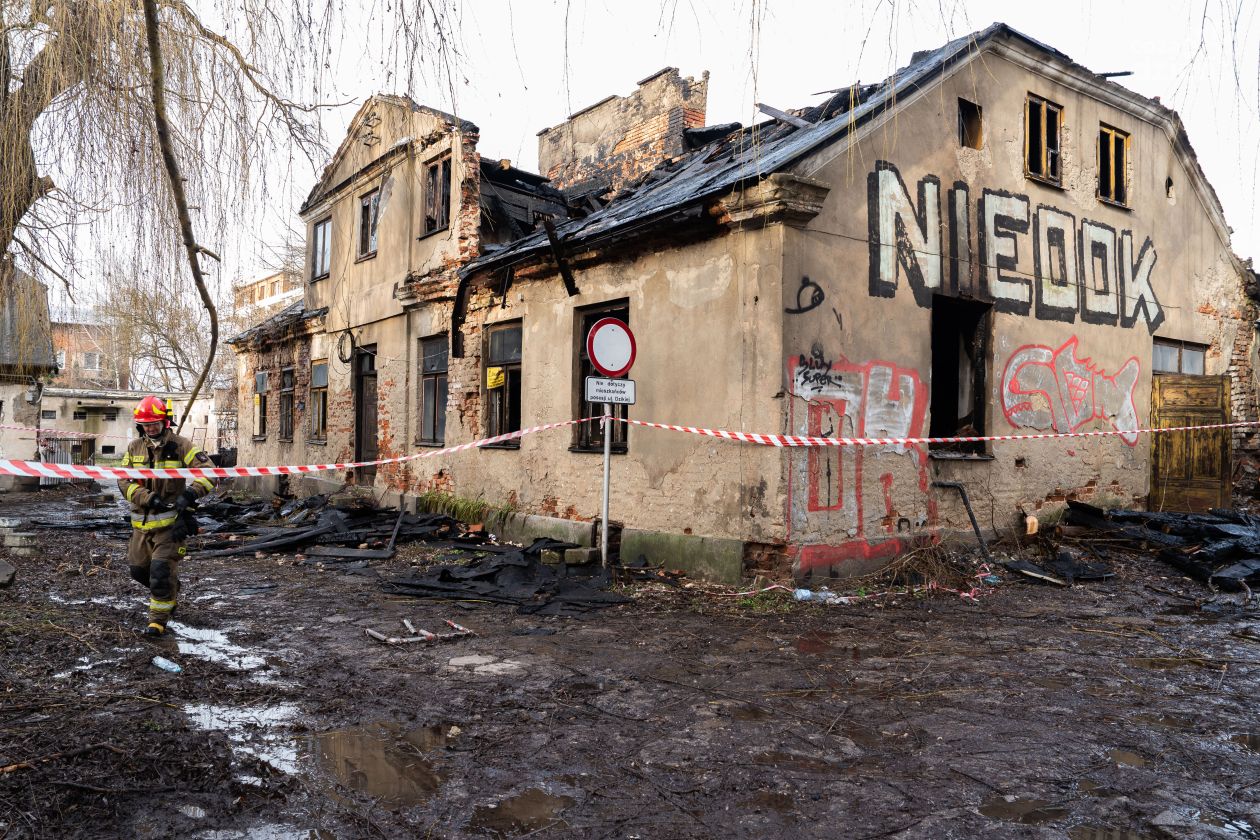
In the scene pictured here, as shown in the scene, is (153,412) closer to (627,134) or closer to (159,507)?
(159,507)

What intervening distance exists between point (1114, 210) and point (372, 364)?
41.4ft

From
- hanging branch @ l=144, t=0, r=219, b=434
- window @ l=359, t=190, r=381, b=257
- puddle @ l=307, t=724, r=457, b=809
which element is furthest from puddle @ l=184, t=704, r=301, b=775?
window @ l=359, t=190, r=381, b=257

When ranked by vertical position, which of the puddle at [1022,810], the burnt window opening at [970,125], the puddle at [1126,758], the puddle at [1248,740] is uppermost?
the burnt window opening at [970,125]

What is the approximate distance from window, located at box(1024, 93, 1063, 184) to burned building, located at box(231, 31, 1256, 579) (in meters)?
0.04

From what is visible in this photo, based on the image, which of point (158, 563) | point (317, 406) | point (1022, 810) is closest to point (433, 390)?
point (317, 406)

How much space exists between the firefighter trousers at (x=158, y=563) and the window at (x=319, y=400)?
36.6 ft

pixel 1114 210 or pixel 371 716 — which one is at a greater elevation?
pixel 1114 210

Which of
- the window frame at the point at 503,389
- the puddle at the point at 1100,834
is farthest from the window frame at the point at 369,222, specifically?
the puddle at the point at 1100,834

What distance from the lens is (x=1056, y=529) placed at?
34.3 feet

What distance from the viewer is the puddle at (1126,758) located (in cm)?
390

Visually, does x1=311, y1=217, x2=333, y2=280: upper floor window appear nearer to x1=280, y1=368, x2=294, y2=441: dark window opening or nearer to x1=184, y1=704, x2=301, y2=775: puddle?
x1=280, y1=368, x2=294, y2=441: dark window opening

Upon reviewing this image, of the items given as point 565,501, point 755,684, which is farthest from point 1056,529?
point 755,684

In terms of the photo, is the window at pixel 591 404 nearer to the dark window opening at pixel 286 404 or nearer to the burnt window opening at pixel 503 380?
the burnt window opening at pixel 503 380

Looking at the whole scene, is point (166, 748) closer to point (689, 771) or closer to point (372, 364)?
point (689, 771)
